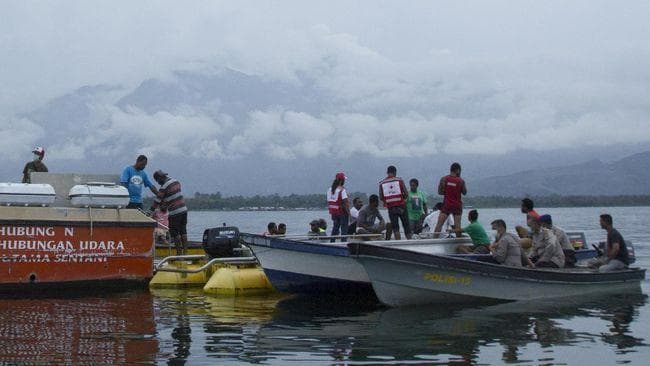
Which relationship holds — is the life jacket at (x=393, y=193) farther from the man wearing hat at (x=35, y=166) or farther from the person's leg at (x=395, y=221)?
the man wearing hat at (x=35, y=166)

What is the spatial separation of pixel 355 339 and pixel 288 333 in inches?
41.8

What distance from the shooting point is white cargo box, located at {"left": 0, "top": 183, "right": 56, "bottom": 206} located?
1585 centimetres

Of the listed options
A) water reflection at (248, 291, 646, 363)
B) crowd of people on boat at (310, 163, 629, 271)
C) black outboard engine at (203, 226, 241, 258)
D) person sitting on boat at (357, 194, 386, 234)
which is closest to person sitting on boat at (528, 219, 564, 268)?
crowd of people on boat at (310, 163, 629, 271)

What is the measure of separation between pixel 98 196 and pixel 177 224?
7.40ft

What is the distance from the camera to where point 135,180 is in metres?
17.9

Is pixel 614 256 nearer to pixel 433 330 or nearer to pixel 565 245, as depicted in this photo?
pixel 565 245

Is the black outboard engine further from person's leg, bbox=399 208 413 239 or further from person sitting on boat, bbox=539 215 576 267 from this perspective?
person sitting on boat, bbox=539 215 576 267

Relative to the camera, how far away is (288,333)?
12.8 m

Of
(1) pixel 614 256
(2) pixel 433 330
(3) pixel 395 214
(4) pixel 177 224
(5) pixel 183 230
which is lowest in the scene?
(2) pixel 433 330

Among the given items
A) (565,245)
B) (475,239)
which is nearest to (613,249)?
(565,245)

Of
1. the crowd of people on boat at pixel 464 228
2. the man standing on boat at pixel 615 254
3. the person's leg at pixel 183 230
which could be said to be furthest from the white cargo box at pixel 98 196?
the man standing on boat at pixel 615 254

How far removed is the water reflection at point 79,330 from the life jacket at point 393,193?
5108 mm

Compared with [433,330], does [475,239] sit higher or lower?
higher

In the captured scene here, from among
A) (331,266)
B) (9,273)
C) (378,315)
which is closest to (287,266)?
(331,266)
